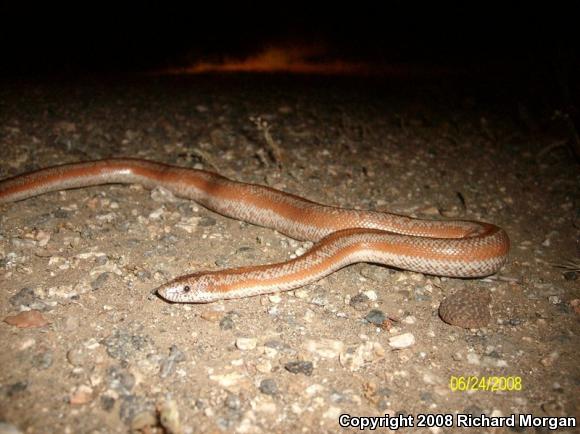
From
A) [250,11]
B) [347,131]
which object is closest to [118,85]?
[347,131]

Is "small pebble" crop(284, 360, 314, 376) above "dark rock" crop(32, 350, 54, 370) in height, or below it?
below

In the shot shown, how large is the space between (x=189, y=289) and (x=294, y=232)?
1828 millimetres

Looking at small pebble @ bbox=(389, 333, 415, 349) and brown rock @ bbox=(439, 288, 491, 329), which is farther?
brown rock @ bbox=(439, 288, 491, 329)

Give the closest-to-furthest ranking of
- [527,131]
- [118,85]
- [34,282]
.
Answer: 1. [34,282]
2. [527,131]
3. [118,85]

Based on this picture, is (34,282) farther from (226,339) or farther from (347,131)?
(347,131)

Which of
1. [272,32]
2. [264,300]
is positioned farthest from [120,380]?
[272,32]

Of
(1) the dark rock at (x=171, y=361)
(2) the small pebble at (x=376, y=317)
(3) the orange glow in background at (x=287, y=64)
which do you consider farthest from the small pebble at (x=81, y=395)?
(3) the orange glow in background at (x=287, y=64)

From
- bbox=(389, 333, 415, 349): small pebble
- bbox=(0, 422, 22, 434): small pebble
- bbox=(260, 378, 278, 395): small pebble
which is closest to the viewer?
bbox=(0, 422, 22, 434): small pebble

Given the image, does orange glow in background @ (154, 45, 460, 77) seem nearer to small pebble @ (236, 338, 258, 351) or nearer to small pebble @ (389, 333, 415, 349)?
small pebble @ (236, 338, 258, 351)

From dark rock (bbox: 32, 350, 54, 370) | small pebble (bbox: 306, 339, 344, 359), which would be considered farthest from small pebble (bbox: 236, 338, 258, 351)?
dark rock (bbox: 32, 350, 54, 370)

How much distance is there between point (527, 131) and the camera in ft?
34.2

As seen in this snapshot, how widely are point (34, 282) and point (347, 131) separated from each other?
7102 millimetres

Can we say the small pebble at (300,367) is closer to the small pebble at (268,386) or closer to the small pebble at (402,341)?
the small pebble at (268,386)

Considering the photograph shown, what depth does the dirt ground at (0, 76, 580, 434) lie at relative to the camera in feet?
11.1
